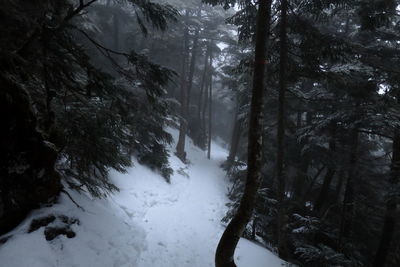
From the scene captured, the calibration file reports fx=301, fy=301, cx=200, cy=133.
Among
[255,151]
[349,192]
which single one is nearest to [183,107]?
[349,192]

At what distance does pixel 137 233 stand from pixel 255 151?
13.5 ft

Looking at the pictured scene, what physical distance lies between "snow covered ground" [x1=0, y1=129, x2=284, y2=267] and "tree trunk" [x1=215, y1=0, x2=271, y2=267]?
2211 millimetres

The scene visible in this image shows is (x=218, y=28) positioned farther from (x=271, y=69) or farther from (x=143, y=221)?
(x=143, y=221)

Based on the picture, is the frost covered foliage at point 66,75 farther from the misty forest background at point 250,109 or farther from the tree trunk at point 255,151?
the tree trunk at point 255,151

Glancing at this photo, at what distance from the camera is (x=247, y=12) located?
34.4 ft

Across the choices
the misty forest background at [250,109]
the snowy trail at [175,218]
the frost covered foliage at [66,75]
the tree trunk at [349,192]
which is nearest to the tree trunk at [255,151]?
the misty forest background at [250,109]

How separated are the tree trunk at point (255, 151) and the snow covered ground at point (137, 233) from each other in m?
2.21

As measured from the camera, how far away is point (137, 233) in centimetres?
845

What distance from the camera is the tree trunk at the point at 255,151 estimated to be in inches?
273

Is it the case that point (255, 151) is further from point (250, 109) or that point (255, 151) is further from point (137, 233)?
point (137, 233)

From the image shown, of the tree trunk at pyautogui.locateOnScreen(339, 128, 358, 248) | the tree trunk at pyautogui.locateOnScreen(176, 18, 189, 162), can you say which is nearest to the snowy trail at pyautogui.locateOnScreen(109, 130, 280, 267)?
the tree trunk at pyautogui.locateOnScreen(339, 128, 358, 248)

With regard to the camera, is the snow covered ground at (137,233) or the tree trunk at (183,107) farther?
the tree trunk at (183,107)

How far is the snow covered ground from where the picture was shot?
17.7ft

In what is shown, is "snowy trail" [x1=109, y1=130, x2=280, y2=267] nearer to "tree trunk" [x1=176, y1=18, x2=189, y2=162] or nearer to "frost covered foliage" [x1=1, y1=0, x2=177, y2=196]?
"frost covered foliage" [x1=1, y1=0, x2=177, y2=196]
